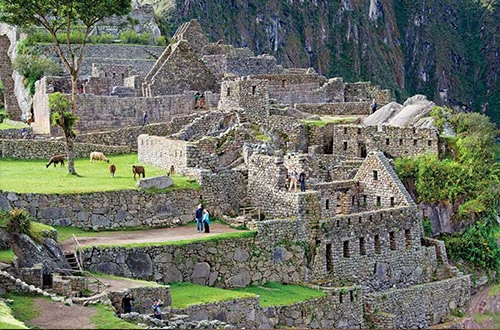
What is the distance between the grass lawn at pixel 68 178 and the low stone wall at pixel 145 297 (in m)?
5.87

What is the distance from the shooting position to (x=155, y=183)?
111 feet

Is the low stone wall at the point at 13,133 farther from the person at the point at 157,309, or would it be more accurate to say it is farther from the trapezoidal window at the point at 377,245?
the person at the point at 157,309

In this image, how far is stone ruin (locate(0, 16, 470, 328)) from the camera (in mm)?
33438

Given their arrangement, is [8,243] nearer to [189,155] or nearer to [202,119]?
[189,155]

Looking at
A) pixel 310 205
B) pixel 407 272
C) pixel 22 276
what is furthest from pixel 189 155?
pixel 22 276

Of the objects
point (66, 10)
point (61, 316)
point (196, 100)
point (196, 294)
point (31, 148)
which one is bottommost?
point (196, 294)

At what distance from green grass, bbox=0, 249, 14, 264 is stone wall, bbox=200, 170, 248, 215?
8540mm

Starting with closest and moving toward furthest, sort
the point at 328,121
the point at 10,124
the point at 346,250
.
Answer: the point at 346,250
the point at 328,121
the point at 10,124

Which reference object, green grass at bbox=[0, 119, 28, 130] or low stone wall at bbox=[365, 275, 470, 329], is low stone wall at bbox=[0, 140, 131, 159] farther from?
low stone wall at bbox=[365, 275, 470, 329]

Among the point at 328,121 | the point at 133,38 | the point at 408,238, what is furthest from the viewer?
the point at 133,38

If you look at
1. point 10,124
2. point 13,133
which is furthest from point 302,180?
point 10,124

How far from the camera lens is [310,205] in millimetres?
34469

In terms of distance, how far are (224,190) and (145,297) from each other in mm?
8668

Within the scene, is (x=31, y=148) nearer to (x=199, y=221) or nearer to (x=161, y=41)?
(x=199, y=221)
